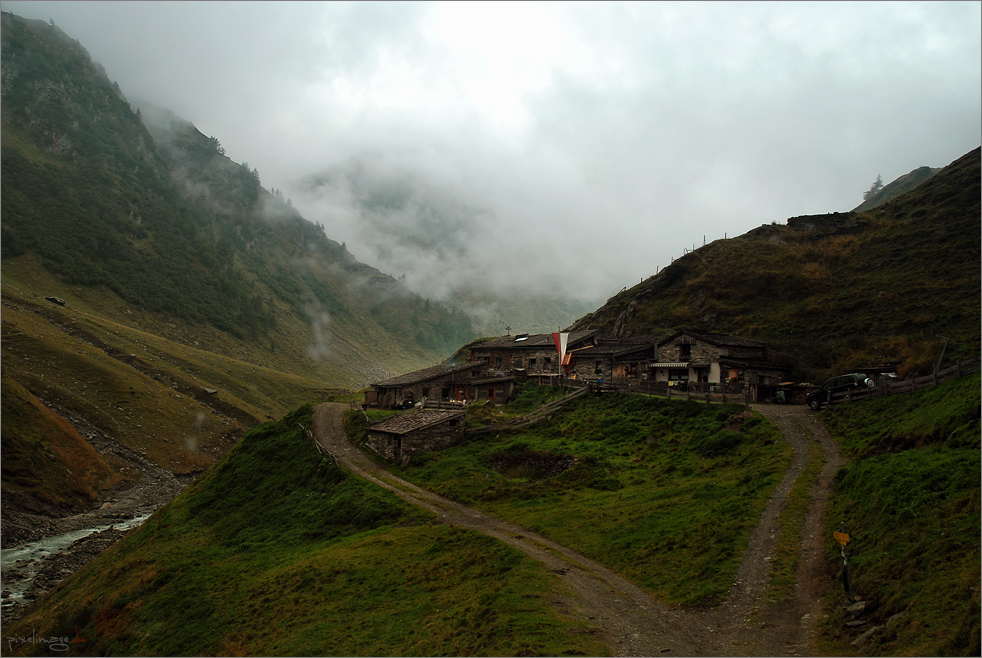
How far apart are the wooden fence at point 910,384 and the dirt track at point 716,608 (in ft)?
24.3

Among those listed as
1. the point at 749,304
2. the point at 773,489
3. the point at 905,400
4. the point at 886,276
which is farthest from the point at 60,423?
the point at 886,276

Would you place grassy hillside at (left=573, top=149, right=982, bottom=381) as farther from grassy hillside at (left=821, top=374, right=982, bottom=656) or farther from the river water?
the river water

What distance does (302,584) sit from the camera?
24.6 metres

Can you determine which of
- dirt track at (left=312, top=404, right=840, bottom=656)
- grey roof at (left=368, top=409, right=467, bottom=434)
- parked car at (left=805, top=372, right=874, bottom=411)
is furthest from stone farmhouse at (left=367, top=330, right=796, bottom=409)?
dirt track at (left=312, top=404, right=840, bottom=656)

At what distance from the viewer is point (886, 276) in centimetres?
6241

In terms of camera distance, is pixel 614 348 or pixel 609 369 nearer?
pixel 609 369

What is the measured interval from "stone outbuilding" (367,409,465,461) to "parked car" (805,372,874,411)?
1061 inches

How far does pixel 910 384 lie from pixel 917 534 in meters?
19.0

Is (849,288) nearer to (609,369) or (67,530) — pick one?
(609,369)

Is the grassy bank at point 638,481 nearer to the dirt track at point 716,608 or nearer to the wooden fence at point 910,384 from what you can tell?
the dirt track at point 716,608

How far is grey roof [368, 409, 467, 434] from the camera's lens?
40.8m

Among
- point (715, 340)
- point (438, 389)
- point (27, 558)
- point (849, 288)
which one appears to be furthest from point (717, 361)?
point (27, 558)

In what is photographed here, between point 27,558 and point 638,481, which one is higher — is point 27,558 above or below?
below

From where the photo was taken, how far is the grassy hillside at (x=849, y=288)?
165ft
